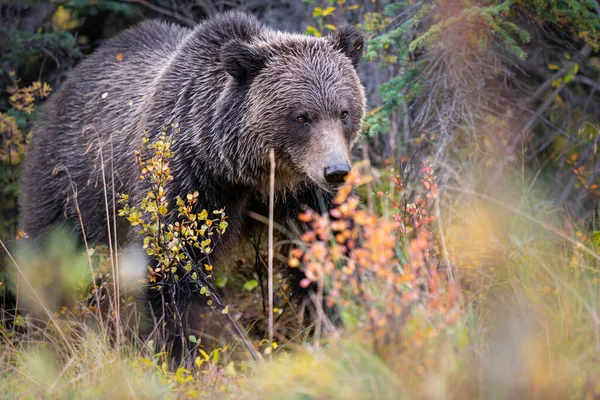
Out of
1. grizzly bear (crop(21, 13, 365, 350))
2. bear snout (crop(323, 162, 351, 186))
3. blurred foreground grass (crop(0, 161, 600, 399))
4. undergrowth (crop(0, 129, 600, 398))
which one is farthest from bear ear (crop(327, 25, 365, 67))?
blurred foreground grass (crop(0, 161, 600, 399))

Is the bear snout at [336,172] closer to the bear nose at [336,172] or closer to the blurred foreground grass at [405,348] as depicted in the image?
the bear nose at [336,172]

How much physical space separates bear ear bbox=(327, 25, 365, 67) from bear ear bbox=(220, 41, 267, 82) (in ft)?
1.85

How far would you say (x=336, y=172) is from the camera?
14.5 ft

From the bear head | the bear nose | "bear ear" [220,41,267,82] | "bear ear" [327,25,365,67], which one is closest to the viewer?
the bear nose

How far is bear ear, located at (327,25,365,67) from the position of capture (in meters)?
5.29

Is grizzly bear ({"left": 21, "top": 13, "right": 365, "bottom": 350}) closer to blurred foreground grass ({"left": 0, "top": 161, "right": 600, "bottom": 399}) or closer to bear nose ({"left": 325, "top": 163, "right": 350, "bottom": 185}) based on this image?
bear nose ({"left": 325, "top": 163, "right": 350, "bottom": 185})

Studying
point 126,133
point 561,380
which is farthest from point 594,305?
point 126,133

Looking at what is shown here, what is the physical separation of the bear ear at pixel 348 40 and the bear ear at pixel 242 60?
56 cm

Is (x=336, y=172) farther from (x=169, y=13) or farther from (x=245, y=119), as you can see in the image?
(x=169, y=13)

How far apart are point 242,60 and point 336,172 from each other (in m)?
1.16

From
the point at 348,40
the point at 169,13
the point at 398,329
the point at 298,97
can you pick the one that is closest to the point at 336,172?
the point at 298,97

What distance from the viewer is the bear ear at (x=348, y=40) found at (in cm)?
529

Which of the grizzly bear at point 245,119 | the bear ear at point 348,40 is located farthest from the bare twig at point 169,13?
the bear ear at point 348,40

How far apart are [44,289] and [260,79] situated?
2.78m
